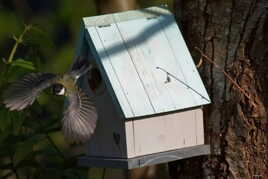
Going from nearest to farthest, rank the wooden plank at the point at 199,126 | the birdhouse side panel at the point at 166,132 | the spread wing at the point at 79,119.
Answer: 1. the spread wing at the point at 79,119
2. the birdhouse side panel at the point at 166,132
3. the wooden plank at the point at 199,126

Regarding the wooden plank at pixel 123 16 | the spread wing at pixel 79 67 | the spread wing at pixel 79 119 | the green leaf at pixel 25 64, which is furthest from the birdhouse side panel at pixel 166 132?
the green leaf at pixel 25 64

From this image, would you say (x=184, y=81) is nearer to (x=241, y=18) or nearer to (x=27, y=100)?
(x=241, y=18)

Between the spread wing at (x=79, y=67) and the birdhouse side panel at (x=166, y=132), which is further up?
the spread wing at (x=79, y=67)

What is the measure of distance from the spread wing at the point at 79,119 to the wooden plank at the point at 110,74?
0.10 metres

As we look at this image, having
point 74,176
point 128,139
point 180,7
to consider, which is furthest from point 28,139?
point 180,7

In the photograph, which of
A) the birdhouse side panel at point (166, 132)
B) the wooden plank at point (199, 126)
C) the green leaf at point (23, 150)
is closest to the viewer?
the birdhouse side panel at point (166, 132)

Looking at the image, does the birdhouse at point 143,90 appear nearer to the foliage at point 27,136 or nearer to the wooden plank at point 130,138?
the wooden plank at point 130,138

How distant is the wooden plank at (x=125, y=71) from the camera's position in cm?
295

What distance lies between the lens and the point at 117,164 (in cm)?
301

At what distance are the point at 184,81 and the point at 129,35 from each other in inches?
10.2

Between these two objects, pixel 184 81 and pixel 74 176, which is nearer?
pixel 184 81

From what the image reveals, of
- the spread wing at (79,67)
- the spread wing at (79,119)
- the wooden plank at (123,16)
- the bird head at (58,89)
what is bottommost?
the spread wing at (79,119)

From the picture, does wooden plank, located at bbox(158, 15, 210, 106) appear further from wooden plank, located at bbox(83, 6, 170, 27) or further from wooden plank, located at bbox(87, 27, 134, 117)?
wooden plank, located at bbox(87, 27, 134, 117)

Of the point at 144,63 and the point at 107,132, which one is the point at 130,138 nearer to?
the point at 107,132
